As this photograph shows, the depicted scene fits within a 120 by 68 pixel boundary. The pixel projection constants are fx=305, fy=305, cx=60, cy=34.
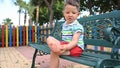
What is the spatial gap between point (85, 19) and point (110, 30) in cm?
240

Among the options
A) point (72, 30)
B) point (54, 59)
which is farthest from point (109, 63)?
point (72, 30)

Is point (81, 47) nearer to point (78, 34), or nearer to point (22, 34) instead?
point (78, 34)

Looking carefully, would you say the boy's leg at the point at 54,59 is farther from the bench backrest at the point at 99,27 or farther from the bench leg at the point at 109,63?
the bench leg at the point at 109,63

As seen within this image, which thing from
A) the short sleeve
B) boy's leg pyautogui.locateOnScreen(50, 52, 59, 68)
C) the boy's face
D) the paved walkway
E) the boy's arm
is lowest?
the paved walkway

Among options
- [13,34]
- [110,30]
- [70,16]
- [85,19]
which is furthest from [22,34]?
[110,30]

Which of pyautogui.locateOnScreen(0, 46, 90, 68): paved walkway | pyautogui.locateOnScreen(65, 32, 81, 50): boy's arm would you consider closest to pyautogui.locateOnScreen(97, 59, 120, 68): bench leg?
pyautogui.locateOnScreen(65, 32, 81, 50): boy's arm

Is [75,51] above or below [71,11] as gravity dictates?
below

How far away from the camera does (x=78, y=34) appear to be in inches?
145

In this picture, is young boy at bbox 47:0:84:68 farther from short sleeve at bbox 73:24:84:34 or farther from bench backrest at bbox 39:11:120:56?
bench backrest at bbox 39:11:120:56

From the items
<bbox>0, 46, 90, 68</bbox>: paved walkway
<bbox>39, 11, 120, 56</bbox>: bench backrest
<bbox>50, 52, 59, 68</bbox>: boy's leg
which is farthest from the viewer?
<bbox>0, 46, 90, 68</bbox>: paved walkway

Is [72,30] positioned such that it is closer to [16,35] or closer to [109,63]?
[109,63]

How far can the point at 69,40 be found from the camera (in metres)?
3.88

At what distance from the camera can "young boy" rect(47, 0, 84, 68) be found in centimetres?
344

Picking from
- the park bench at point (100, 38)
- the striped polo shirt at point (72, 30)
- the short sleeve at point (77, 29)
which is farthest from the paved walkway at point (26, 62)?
the short sleeve at point (77, 29)
